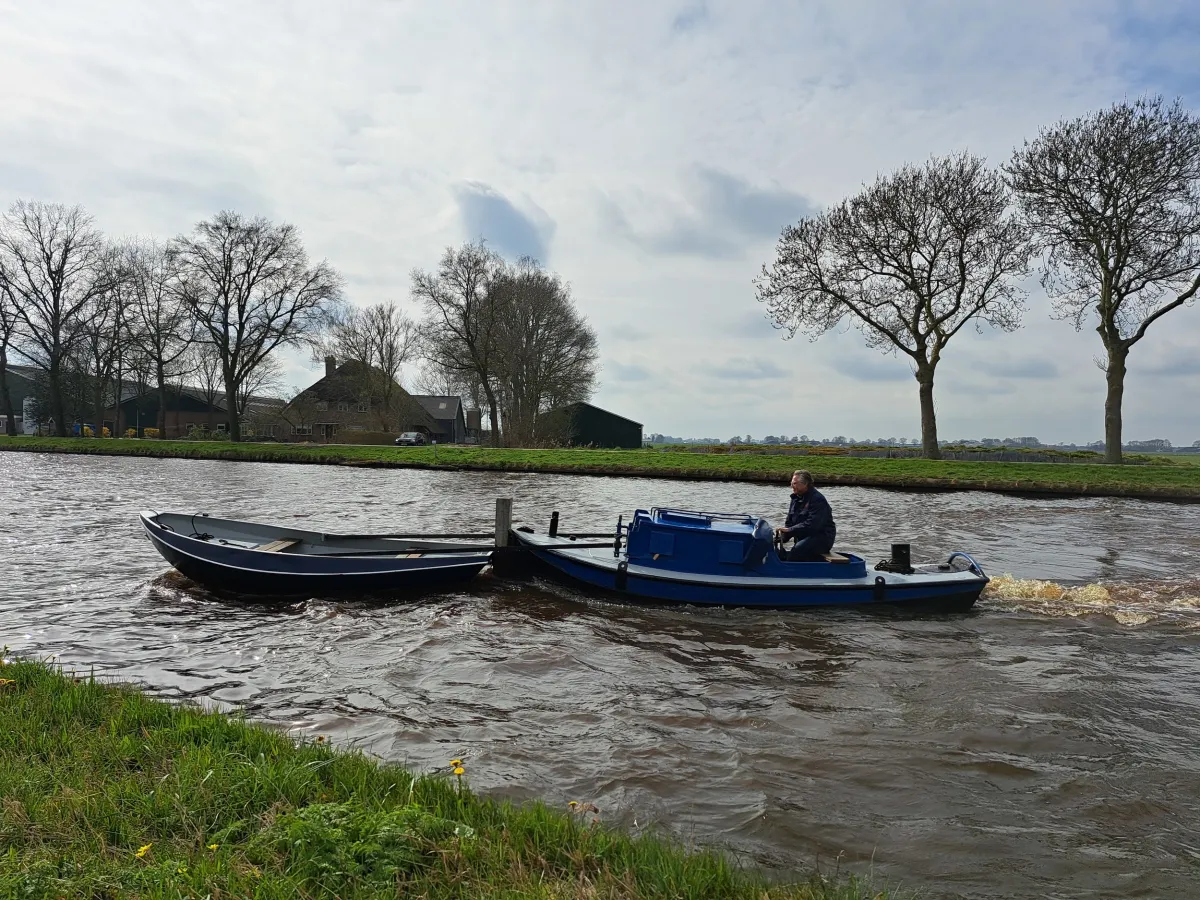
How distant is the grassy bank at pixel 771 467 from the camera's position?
89.9ft

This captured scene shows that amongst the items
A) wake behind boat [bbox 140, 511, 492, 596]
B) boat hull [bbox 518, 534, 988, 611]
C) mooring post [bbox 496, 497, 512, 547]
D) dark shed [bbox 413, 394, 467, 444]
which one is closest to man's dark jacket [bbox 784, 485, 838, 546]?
boat hull [bbox 518, 534, 988, 611]

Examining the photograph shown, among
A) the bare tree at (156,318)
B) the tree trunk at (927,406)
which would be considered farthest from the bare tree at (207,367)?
the tree trunk at (927,406)

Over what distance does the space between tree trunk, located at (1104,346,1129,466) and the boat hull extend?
27.7m

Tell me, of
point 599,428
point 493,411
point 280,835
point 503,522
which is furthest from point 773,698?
point 599,428

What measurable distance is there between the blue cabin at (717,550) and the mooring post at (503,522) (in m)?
2.23

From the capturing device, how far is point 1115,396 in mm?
32469

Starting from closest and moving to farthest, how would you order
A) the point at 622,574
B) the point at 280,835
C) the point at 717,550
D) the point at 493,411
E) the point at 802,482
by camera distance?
1. the point at 280,835
2. the point at 717,550
3. the point at 622,574
4. the point at 802,482
5. the point at 493,411

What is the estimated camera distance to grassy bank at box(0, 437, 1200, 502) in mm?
27406

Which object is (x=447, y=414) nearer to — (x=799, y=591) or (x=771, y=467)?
(x=771, y=467)

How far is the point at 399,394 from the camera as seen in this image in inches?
2938

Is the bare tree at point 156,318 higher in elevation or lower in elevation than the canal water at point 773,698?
higher

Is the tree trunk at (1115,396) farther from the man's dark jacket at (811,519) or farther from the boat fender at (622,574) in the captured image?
the boat fender at (622,574)

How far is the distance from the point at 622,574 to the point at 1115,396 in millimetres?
31282

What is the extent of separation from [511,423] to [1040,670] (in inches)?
1931
